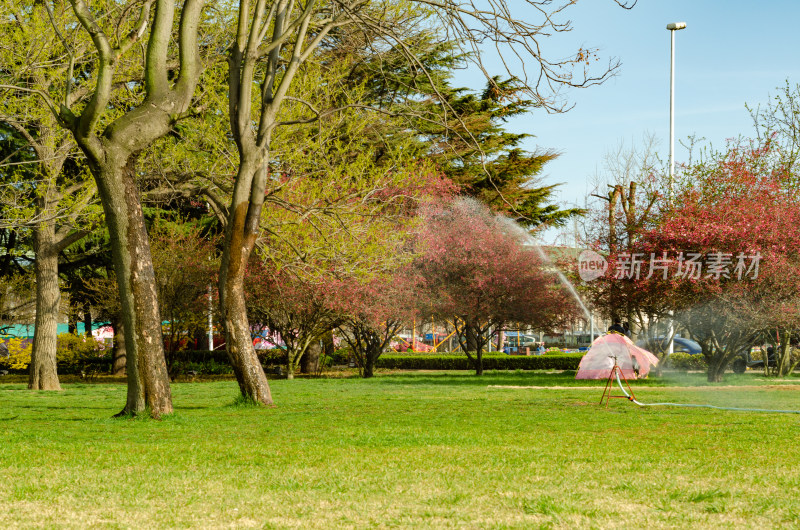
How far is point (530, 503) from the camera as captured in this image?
225 inches

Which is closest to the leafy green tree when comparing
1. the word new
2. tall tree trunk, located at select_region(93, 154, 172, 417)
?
tall tree trunk, located at select_region(93, 154, 172, 417)

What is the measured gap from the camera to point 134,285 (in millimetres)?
Answer: 11305

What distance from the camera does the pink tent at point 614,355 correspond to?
13.4 meters

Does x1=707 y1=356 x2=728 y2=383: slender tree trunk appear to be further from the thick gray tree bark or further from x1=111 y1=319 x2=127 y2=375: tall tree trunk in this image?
x1=111 y1=319 x2=127 y2=375: tall tree trunk

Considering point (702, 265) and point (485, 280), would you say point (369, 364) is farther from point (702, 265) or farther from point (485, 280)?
point (702, 265)

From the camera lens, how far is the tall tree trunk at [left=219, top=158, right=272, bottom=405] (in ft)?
44.5

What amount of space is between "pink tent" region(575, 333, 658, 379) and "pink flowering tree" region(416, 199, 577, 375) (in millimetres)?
13213

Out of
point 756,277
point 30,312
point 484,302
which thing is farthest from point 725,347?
point 30,312

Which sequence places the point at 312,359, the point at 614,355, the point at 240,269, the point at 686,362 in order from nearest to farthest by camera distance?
the point at 614,355
the point at 240,269
the point at 312,359
the point at 686,362

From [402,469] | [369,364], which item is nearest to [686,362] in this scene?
[369,364]

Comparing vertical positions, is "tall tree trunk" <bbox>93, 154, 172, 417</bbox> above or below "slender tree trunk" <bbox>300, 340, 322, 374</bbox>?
above

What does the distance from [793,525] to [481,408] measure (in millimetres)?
9351

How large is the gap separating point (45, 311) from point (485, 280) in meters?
13.1

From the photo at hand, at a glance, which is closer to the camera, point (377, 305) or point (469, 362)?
point (377, 305)
